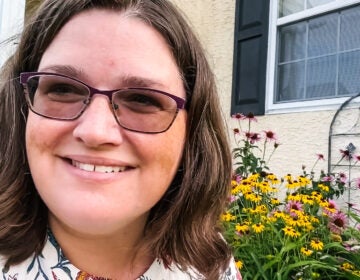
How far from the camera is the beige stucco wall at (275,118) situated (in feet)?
10.0

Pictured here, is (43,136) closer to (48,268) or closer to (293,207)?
(48,268)

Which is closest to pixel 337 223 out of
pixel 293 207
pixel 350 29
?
pixel 293 207

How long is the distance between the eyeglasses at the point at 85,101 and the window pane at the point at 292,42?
2.81 meters

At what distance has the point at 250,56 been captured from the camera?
11.6ft

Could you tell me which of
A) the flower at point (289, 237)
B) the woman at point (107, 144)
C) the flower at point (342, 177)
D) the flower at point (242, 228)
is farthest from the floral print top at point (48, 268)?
the flower at point (342, 177)

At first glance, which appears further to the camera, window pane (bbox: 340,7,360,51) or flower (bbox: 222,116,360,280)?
window pane (bbox: 340,7,360,51)

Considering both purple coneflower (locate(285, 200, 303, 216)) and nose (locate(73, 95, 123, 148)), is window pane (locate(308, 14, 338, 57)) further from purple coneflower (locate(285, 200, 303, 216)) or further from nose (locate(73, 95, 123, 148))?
nose (locate(73, 95, 123, 148))

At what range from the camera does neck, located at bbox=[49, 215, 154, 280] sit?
0.85 meters

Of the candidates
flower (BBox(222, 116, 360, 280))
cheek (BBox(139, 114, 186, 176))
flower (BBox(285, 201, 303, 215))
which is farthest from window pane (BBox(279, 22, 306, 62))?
cheek (BBox(139, 114, 186, 176))

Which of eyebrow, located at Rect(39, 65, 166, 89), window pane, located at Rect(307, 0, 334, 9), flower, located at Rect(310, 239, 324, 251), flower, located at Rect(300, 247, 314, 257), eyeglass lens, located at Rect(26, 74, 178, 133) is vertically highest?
window pane, located at Rect(307, 0, 334, 9)

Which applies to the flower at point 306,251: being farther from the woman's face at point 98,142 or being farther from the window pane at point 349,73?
the window pane at point 349,73

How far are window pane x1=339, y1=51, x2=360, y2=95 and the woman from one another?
2.26 metres

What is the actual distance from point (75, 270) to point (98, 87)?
1.30ft

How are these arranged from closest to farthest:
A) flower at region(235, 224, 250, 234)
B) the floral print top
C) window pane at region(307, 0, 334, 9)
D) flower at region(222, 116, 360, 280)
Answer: the floral print top, flower at region(222, 116, 360, 280), flower at region(235, 224, 250, 234), window pane at region(307, 0, 334, 9)
